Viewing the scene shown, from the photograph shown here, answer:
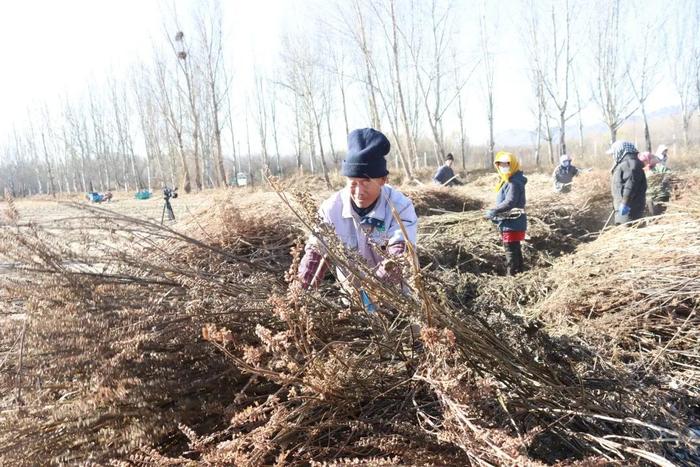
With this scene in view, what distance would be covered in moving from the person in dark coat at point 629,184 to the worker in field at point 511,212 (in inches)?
59.3

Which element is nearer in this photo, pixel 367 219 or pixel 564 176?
pixel 367 219

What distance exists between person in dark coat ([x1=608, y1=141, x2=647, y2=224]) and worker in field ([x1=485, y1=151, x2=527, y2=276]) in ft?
4.95

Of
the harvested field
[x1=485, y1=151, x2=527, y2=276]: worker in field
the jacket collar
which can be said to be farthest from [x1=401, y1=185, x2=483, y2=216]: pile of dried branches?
the harvested field

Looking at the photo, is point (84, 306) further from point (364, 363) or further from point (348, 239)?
point (348, 239)

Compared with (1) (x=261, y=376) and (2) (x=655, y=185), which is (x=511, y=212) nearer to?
(1) (x=261, y=376)

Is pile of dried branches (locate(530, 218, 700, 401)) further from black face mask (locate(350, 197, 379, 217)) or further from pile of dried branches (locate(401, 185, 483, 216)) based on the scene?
pile of dried branches (locate(401, 185, 483, 216))

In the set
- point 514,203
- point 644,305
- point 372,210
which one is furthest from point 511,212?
point 372,210

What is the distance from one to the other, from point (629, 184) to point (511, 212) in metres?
1.77

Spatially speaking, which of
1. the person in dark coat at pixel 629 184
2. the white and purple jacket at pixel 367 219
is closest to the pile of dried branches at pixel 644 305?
the white and purple jacket at pixel 367 219

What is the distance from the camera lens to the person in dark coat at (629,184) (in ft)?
16.7

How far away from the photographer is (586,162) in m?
24.4

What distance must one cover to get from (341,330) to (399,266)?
390 mm

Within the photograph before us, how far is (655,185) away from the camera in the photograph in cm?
791

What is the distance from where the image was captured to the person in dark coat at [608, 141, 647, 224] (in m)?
5.08
